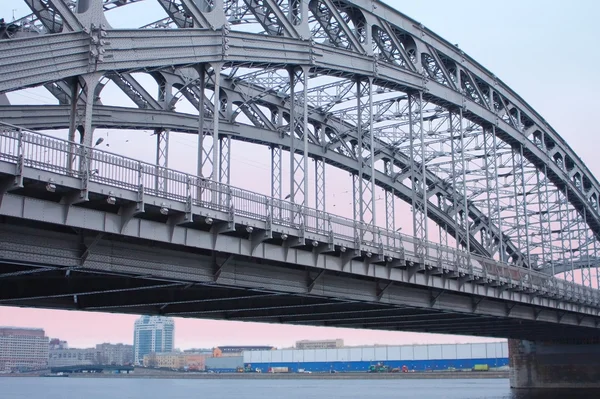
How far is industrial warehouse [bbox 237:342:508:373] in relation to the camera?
145 metres

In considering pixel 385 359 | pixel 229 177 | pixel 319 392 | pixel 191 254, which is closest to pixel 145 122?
pixel 229 177

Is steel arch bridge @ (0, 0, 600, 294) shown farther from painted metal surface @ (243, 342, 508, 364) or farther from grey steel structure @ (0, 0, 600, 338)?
painted metal surface @ (243, 342, 508, 364)

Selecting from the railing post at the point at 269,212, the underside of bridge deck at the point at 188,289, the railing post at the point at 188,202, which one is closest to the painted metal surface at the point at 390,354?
the underside of bridge deck at the point at 188,289

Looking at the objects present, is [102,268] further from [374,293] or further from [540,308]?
[540,308]

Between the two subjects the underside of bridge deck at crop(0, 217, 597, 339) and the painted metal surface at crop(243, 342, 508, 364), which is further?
the painted metal surface at crop(243, 342, 508, 364)

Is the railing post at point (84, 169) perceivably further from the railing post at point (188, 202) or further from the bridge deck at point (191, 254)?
the railing post at point (188, 202)

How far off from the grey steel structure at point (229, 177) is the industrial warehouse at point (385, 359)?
3272 inches

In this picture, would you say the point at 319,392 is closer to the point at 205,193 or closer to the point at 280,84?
the point at 280,84

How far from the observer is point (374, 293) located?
34.8 m

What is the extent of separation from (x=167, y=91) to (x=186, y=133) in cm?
287

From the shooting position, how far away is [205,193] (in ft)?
84.3

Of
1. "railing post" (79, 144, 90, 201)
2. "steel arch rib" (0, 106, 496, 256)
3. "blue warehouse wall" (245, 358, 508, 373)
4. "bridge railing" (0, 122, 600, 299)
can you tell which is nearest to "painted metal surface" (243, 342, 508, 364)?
"blue warehouse wall" (245, 358, 508, 373)

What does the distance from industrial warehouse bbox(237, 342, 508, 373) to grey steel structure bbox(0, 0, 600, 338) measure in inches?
3272

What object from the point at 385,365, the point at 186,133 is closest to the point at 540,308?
the point at 186,133
